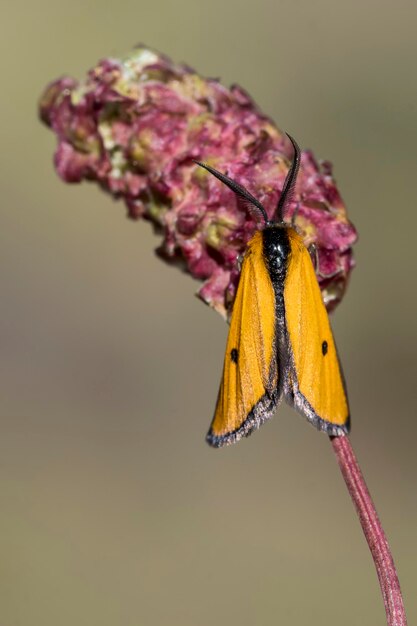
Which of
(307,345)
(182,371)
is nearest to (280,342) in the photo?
(307,345)

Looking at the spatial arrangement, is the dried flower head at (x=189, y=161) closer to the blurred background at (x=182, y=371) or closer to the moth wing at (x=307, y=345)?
the moth wing at (x=307, y=345)

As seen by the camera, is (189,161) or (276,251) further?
(189,161)

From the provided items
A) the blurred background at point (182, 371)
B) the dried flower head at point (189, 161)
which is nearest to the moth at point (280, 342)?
the dried flower head at point (189, 161)

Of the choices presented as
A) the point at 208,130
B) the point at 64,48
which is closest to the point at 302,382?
the point at 208,130

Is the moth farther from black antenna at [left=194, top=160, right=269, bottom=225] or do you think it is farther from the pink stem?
Answer: the pink stem

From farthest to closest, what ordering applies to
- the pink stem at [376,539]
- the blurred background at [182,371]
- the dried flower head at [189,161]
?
the blurred background at [182,371], the dried flower head at [189,161], the pink stem at [376,539]

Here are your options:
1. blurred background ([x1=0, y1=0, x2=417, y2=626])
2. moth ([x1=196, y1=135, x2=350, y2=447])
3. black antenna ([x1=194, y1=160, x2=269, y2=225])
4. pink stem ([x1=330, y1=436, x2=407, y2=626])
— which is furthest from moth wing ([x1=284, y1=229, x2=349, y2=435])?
blurred background ([x1=0, y1=0, x2=417, y2=626])

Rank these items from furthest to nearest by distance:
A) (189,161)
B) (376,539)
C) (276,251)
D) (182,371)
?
(182,371) → (189,161) → (276,251) → (376,539)

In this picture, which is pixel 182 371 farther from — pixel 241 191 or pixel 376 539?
pixel 376 539
